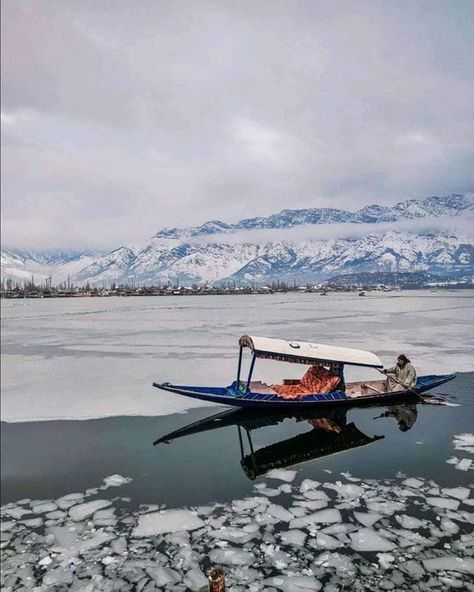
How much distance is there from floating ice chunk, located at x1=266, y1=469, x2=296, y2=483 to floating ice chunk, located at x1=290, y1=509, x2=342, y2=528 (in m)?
1.01

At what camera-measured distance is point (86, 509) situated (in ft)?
16.8

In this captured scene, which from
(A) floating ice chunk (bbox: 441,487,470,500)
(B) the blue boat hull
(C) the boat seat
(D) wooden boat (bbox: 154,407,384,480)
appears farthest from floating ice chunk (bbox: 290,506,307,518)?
(C) the boat seat

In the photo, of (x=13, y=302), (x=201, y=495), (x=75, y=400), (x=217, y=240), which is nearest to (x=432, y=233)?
(x=201, y=495)

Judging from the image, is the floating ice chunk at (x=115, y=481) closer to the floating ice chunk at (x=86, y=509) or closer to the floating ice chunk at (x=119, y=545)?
the floating ice chunk at (x=86, y=509)

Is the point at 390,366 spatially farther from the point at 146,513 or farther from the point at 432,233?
the point at 146,513

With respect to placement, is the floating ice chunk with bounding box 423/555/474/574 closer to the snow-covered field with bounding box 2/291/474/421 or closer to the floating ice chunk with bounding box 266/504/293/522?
the floating ice chunk with bounding box 266/504/293/522

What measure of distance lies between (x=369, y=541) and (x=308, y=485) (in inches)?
55.4

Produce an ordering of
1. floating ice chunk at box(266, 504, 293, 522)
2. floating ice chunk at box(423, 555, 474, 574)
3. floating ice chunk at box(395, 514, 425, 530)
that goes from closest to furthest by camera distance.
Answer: floating ice chunk at box(423, 555, 474, 574) < floating ice chunk at box(395, 514, 425, 530) < floating ice chunk at box(266, 504, 293, 522)

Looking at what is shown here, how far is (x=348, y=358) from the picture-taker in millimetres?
8625

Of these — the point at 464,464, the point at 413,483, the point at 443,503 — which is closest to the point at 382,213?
the point at 464,464

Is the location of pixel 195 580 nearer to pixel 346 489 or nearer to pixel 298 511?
pixel 298 511

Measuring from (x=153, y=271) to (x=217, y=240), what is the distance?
2590 cm

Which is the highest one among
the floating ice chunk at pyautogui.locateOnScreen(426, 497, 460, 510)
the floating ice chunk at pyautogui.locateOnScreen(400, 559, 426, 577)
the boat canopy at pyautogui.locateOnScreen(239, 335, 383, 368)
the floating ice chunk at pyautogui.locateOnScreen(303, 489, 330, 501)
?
the boat canopy at pyautogui.locateOnScreen(239, 335, 383, 368)

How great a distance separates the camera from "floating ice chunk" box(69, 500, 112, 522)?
4.94 m
